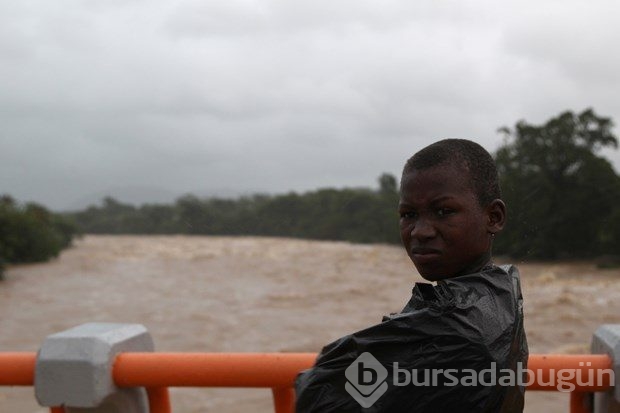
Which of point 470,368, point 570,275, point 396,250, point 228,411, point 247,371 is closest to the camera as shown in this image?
point 470,368

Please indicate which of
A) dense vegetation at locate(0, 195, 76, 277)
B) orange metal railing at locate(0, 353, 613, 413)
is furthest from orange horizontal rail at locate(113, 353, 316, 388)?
dense vegetation at locate(0, 195, 76, 277)

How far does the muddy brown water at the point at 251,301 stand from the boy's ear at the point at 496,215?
6973 millimetres

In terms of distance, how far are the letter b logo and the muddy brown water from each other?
7.03 m

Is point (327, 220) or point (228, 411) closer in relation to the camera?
point (228, 411)

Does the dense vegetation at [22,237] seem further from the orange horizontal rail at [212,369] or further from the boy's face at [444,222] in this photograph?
the boy's face at [444,222]

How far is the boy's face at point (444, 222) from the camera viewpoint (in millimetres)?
1299

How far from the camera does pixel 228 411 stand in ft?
26.0

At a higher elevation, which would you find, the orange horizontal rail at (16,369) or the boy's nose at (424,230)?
the boy's nose at (424,230)

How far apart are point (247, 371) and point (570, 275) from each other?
57.0 feet

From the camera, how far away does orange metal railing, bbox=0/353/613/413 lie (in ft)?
6.57

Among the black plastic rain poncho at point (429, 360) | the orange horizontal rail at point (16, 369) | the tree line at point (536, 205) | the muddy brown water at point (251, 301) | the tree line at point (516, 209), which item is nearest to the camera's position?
the black plastic rain poncho at point (429, 360)

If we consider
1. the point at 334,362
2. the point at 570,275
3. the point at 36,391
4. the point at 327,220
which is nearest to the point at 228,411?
the point at 36,391

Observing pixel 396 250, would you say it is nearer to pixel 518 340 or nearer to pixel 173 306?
pixel 173 306

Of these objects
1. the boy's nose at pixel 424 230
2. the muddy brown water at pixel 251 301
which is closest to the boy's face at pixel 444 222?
the boy's nose at pixel 424 230
